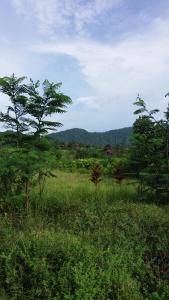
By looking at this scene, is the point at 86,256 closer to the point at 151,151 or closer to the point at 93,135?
the point at 151,151

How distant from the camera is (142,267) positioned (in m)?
6.77

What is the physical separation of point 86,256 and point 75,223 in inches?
79.6

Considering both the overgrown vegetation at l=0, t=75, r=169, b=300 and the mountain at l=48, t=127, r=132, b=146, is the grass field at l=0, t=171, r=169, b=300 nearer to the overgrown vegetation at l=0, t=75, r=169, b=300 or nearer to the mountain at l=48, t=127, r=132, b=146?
the overgrown vegetation at l=0, t=75, r=169, b=300

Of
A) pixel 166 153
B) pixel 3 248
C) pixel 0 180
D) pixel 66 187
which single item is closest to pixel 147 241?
pixel 3 248

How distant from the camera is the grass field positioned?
19.9 feet

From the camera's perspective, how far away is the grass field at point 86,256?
607cm

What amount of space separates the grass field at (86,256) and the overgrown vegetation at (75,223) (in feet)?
0.04

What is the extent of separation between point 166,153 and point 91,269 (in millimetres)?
6302

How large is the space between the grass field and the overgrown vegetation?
13mm

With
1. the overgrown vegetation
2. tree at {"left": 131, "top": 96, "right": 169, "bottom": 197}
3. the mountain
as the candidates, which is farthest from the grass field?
the mountain

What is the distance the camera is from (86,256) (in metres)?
6.51

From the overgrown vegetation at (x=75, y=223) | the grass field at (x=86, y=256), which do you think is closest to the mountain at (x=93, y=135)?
the overgrown vegetation at (x=75, y=223)

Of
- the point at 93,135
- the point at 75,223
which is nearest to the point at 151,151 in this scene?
the point at 75,223

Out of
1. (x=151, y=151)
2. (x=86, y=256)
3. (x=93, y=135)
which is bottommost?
(x=86, y=256)
